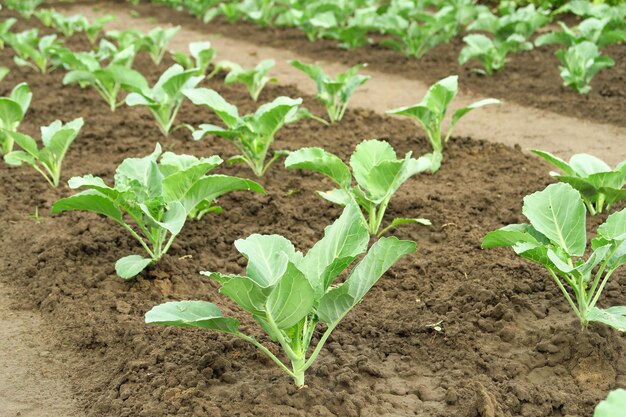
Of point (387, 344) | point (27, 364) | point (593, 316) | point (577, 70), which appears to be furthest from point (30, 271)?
point (577, 70)

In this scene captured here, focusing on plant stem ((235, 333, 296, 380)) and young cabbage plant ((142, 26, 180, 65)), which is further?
young cabbage plant ((142, 26, 180, 65))

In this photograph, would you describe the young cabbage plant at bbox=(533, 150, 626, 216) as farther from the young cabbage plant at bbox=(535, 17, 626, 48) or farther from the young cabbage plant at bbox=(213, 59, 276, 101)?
the young cabbage plant at bbox=(535, 17, 626, 48)

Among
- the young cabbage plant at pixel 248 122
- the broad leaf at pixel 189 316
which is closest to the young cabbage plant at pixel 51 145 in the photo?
the young cabbage plant at pixel 248 122

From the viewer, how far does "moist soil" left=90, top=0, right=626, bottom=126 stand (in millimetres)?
6160

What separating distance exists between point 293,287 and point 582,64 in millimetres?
4625

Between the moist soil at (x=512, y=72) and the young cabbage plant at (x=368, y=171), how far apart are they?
284 centimetres

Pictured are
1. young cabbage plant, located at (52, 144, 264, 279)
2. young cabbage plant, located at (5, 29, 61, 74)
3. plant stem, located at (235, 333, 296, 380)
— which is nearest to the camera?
plant stem, located at (235, 333, 296, 380)

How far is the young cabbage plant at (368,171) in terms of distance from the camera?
3.46 meters

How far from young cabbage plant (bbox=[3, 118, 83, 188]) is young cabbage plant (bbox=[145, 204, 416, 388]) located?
214cm

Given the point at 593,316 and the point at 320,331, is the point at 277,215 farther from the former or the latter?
the point at 593,316

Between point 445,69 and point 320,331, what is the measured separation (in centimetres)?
513

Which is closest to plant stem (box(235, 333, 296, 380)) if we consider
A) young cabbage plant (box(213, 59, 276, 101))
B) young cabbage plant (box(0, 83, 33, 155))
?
young cabbage plant (box(0, 83, 33, 155))

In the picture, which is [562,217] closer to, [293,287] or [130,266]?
[293,287]

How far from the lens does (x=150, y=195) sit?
131 inches
